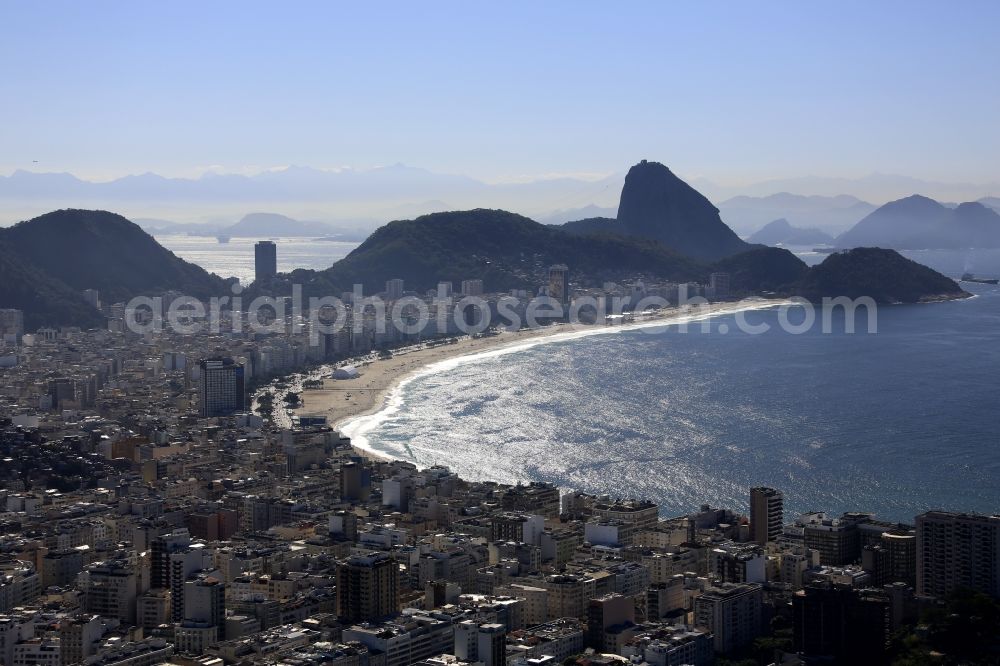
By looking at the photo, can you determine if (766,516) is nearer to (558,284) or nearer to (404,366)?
(404,366)

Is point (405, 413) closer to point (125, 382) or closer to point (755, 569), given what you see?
point (125, 382)

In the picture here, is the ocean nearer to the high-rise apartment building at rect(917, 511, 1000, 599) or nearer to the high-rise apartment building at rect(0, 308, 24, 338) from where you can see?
the high-rise apartment building at rect(917, 511, 1000, 599)

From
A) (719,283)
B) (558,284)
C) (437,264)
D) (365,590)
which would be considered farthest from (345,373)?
(719,283)

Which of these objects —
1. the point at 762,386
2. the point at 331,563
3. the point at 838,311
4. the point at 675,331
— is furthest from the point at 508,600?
the point at 838,311

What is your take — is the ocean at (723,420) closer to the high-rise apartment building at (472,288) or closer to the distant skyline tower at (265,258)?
the high-rise apartment building at (472,288)

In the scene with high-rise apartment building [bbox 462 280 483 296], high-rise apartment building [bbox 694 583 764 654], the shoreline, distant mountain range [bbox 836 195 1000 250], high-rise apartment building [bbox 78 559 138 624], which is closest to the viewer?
high-rise apartment building [bbox 694 583 764 654]

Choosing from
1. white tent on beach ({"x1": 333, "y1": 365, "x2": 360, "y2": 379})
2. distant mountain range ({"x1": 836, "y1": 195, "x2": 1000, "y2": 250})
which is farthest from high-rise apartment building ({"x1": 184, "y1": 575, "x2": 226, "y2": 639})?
distant mountain range ({"x1": 836, "y1": 195, "x2": 1000, "y2": 250})
